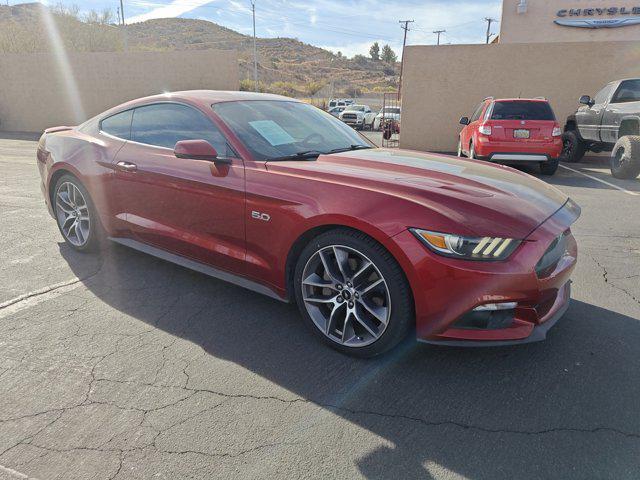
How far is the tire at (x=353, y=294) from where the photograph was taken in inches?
97.3

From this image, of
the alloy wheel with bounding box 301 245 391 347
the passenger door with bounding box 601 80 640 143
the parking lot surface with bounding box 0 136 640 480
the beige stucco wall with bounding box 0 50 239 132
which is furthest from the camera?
the beige stucco wall with bounding box 0 50 239 132

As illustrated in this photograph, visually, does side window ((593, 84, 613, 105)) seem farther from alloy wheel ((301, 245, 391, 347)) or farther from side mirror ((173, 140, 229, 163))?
side mirror ((173, 140, 229, 163))

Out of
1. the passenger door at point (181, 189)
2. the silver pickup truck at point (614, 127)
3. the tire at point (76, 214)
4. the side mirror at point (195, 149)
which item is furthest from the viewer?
the silver pickup truck at point (614, 127)

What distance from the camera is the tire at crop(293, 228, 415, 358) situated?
2.47 meters

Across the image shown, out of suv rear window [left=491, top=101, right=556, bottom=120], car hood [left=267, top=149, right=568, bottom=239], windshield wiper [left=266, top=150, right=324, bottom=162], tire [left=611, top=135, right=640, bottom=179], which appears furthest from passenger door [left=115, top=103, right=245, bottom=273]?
tire [left=611, top=135, right=640, bottom=179]

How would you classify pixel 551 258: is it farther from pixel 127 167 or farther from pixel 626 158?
pixel 626 158

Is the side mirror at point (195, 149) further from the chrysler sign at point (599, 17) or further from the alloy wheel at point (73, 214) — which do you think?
the chrysler sign at point (599, 17)

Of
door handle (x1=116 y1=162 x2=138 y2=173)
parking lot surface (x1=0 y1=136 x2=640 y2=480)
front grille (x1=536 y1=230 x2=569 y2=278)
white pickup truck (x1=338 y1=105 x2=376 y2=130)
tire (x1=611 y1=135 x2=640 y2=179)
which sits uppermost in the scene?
door handle (x1=116 y1=162 x2=138 y2=173)

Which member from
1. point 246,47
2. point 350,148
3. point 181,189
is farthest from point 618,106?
point 246,47

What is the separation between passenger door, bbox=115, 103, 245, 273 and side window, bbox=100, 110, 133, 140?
8 cm

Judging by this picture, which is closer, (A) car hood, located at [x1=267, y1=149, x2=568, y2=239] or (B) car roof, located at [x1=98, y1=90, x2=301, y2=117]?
(A) car hood, located at [x1=267, y1=149, x2=568, y2=239]

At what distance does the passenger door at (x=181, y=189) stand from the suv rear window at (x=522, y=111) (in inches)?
291

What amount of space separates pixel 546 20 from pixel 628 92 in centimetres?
1361

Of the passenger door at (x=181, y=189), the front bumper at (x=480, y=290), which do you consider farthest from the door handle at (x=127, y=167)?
the front bumper at (x=480, y=290)
